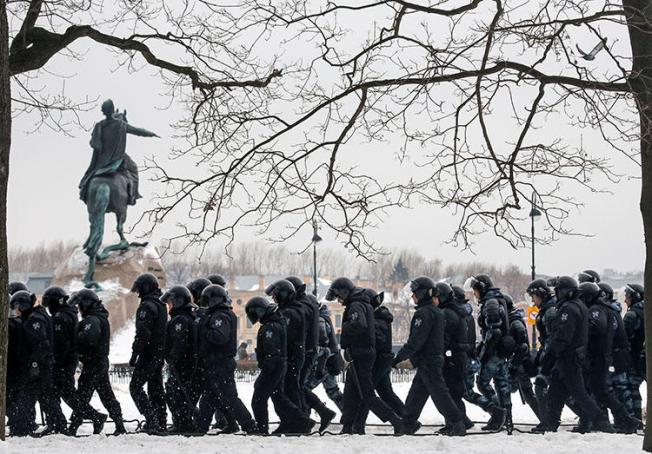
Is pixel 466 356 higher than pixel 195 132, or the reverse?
pixel 195 132

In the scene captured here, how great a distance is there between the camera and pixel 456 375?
672 inches

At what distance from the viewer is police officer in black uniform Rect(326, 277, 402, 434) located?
16.2 meters

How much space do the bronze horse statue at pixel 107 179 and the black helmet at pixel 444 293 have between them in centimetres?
2139

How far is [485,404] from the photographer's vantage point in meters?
17.2

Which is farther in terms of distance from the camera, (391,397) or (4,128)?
(391,397)

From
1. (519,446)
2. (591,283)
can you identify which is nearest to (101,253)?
(591,283)

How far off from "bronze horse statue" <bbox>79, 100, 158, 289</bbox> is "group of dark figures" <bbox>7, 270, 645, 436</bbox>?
20567 mm

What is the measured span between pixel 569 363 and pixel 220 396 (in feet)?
14.6

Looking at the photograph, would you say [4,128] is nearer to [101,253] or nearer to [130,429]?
[130,429]

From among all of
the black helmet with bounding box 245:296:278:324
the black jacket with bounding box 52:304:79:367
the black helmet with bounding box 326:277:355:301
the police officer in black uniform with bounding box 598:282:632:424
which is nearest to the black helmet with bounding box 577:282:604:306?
the police officer in black uniform with bounding box 598:282:632:424

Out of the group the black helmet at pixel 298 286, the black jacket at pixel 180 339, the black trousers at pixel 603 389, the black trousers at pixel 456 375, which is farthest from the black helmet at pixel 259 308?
the black trousers at pixel 603 389

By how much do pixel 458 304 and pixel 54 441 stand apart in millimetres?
6027

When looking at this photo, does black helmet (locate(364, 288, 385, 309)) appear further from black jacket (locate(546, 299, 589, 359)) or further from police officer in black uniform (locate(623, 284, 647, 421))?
police officer in black uniform (locate(623, 284, 647, 421))

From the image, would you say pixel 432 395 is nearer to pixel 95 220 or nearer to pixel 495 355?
pixel 495 355
